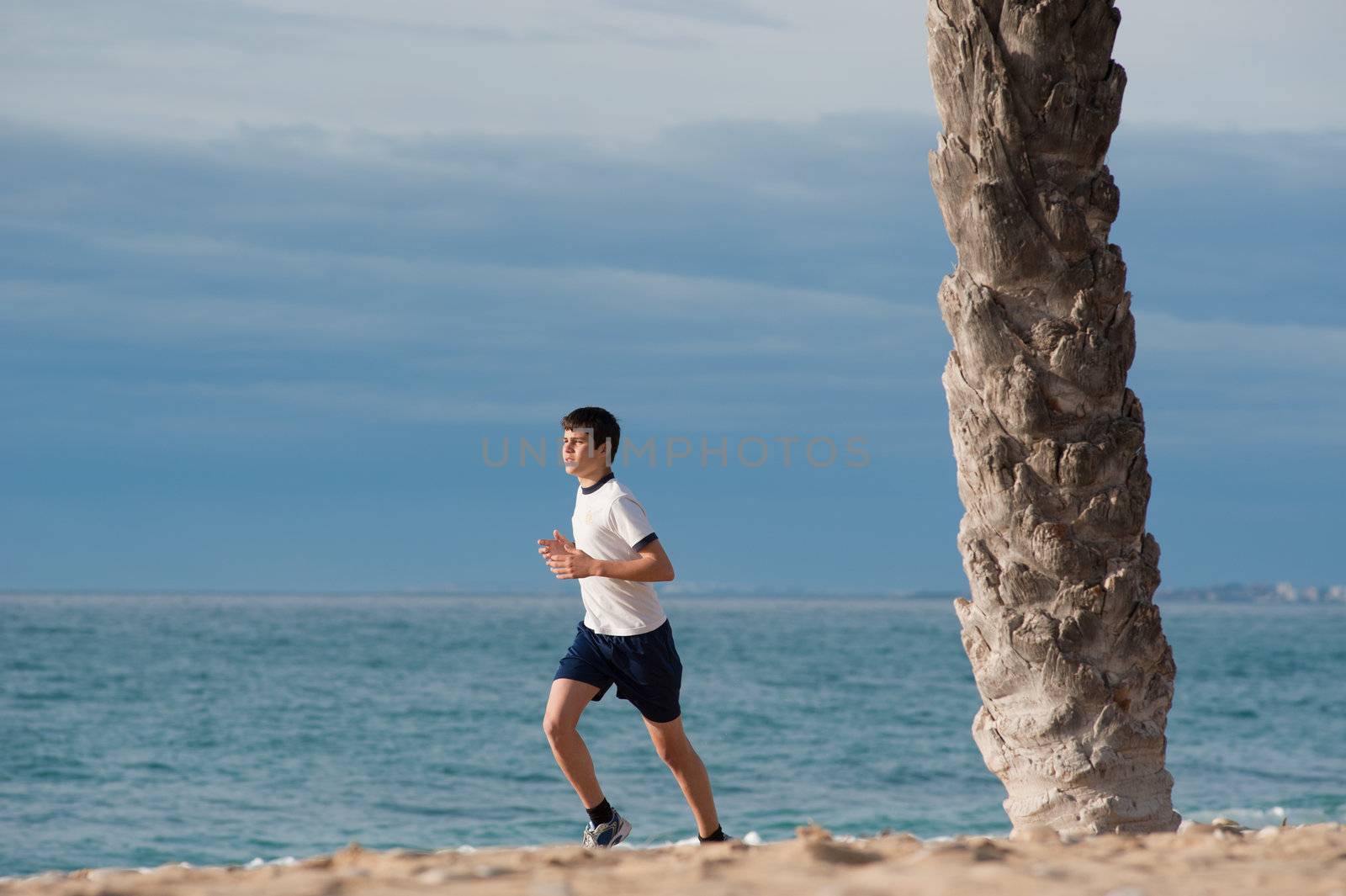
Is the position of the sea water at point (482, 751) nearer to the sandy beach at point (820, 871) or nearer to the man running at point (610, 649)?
the man running at point (610, 649)

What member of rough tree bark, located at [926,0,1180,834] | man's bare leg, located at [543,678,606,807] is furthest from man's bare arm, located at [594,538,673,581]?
rough tree bark, located at [926,0,1180,834]

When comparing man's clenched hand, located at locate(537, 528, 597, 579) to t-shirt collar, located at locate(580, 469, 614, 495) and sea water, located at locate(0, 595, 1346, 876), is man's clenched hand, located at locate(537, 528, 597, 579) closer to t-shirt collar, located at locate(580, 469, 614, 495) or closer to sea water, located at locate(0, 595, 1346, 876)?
t-shirt collar, located at locate(580, 469, 614, 495)

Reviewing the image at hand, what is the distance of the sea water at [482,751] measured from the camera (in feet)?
47.2

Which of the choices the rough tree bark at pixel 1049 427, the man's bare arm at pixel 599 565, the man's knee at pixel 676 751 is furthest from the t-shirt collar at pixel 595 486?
the rough tree bark at pixel 1049 427

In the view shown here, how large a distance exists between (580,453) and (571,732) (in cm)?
137

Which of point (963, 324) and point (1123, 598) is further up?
point (963, 324)

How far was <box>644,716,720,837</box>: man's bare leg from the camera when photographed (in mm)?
6164

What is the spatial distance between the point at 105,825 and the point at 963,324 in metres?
12.7

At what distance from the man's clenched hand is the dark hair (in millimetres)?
597

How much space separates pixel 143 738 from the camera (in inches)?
862

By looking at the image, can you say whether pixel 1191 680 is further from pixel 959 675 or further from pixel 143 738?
pixel 143 738

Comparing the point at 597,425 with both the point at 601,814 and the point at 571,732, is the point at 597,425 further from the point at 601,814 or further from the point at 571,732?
the point at 601,814

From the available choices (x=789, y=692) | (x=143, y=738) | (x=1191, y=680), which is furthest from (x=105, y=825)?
(x=1191, y=680)

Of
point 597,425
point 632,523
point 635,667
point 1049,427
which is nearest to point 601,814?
point 635,667
